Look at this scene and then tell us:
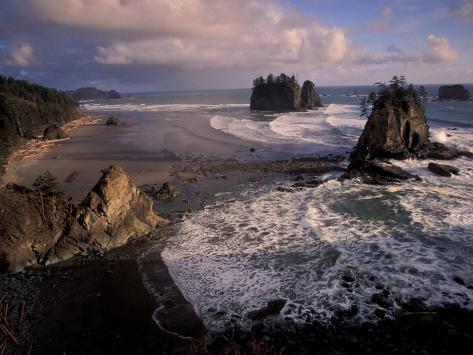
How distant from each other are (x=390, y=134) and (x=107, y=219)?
32.1 metres

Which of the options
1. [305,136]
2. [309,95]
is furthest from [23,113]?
[309,95]

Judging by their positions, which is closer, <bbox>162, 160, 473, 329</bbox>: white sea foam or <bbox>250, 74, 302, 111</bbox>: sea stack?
<bbox>162, 160, 473, 329</bbox>: white sea foam

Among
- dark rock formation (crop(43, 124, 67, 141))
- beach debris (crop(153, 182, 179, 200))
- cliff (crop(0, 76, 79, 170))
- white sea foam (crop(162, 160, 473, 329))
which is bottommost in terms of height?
white sea foam (crop(162, 160, 473, 329))

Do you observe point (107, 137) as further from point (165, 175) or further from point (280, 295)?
point (280, 295)

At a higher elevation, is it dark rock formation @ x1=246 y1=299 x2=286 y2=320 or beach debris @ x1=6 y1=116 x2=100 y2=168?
beach debris @ x1=6 y1=116 x2=100 y2=168

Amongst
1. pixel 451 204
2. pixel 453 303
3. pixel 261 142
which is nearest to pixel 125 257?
pixel 453 303

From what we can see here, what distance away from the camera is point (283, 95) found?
126188 millimetres

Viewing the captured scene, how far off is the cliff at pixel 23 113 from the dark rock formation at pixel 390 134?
3826 centimetres

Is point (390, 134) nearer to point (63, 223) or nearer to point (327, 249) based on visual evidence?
point (327, 249)

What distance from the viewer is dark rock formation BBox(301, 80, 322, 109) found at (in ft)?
429

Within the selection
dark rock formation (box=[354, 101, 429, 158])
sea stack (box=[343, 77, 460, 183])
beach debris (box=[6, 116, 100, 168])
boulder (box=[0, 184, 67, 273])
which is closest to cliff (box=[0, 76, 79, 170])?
beach debris (box=[6, 116, 100, 168])

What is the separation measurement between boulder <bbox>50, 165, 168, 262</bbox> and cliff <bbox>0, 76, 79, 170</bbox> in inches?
791

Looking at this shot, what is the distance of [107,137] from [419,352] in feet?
197

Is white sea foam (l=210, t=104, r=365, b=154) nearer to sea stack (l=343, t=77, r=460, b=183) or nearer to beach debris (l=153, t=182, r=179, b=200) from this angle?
sea stack (l=343, t=77, r=460, b=183)
